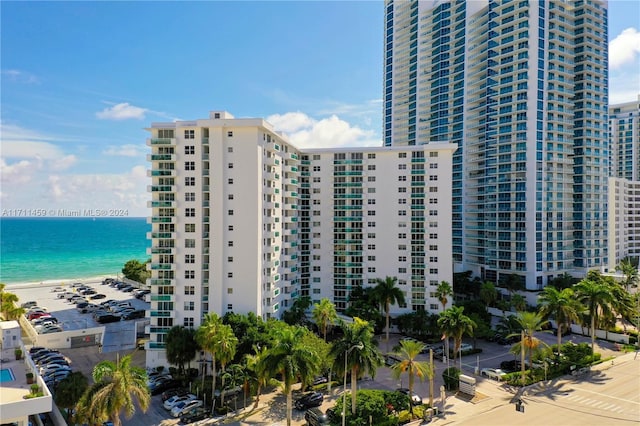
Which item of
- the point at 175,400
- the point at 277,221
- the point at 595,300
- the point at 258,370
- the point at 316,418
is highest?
the point at 277,221

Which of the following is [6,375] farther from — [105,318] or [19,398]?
[105,318]

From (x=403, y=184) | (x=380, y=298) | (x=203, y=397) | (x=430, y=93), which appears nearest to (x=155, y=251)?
(x=203, y=397)

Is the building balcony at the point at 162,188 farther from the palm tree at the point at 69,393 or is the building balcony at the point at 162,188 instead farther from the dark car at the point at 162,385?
the palm tree at the point at 69,393

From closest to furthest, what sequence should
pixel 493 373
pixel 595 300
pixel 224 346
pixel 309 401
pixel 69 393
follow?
1. pixel 69 393
2. pixel 309 401
3. pixel 224 346
4. pixel 493 373
5. pixel 595 300

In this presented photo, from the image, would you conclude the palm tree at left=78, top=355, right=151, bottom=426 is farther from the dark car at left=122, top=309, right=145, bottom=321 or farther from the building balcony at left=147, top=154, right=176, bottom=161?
the dark car at left=122, top=309, right=145, bottom=321

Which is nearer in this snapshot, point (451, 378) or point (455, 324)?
point (451, 378)

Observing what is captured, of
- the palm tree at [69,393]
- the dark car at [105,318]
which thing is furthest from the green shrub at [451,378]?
the dark car at [105,318]

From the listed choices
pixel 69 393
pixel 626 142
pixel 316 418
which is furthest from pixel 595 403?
pixel 626 142
